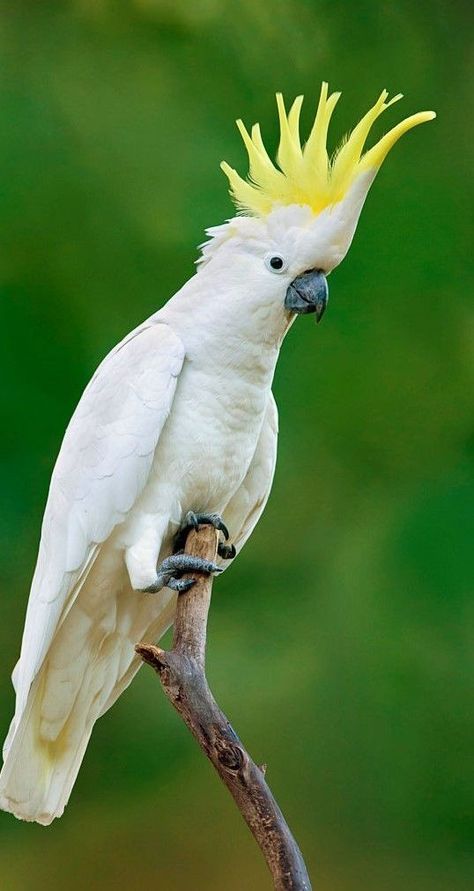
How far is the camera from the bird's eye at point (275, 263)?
2.17m

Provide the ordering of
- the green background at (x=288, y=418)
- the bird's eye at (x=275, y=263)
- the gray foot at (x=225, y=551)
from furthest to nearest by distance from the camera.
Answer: the green background at (x=288, y=418)
the gray foot at (x=225, y=551)
the bird's eye at (x=275, y=263)

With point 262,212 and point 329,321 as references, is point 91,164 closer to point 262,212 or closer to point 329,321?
point 329,321

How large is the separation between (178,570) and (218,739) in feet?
1.20

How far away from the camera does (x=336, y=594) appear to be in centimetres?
348

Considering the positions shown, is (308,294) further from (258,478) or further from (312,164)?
(258,478)

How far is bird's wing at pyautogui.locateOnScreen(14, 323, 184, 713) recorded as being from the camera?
2.12 metres

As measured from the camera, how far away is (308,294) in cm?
215

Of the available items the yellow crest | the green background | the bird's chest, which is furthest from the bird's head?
the green background

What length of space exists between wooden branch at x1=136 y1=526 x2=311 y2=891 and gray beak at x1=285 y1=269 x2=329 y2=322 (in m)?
0.60

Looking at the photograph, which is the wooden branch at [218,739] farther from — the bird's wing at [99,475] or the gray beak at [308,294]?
the gray beak at [308,294]

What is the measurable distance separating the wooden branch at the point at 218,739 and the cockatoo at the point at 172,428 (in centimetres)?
10

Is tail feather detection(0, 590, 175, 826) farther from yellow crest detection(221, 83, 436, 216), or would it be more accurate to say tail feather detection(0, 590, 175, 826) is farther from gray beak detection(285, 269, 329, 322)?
yellow crest detection(221, 83, 436, 216)

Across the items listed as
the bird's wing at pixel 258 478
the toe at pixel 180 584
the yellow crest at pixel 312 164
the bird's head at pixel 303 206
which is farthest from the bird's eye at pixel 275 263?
the toe at pixel 180 584

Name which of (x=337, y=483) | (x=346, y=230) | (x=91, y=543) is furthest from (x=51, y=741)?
(x=337, y=483)
